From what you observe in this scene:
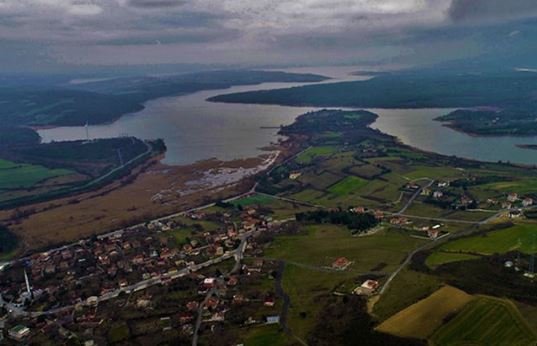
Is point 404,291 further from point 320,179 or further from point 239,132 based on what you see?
point 239,132

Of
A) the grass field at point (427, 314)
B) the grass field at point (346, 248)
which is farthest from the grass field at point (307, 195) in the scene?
the grass field at point (427, 314)

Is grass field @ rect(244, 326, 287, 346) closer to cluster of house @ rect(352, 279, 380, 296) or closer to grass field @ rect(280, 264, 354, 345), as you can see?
grass field @ rect(280, 264, 354, 345)

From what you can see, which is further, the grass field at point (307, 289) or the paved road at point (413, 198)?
the paved road at point (413, 198)

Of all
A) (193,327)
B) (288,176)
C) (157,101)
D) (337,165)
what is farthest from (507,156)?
(157,101)

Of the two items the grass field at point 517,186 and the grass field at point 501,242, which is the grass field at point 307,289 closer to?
the grass field at point 501,242

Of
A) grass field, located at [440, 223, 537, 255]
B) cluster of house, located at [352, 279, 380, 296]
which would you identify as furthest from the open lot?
grass field, located at [440, 223, 537, 255]

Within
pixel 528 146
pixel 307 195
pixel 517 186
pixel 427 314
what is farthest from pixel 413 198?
pixel 528 146
